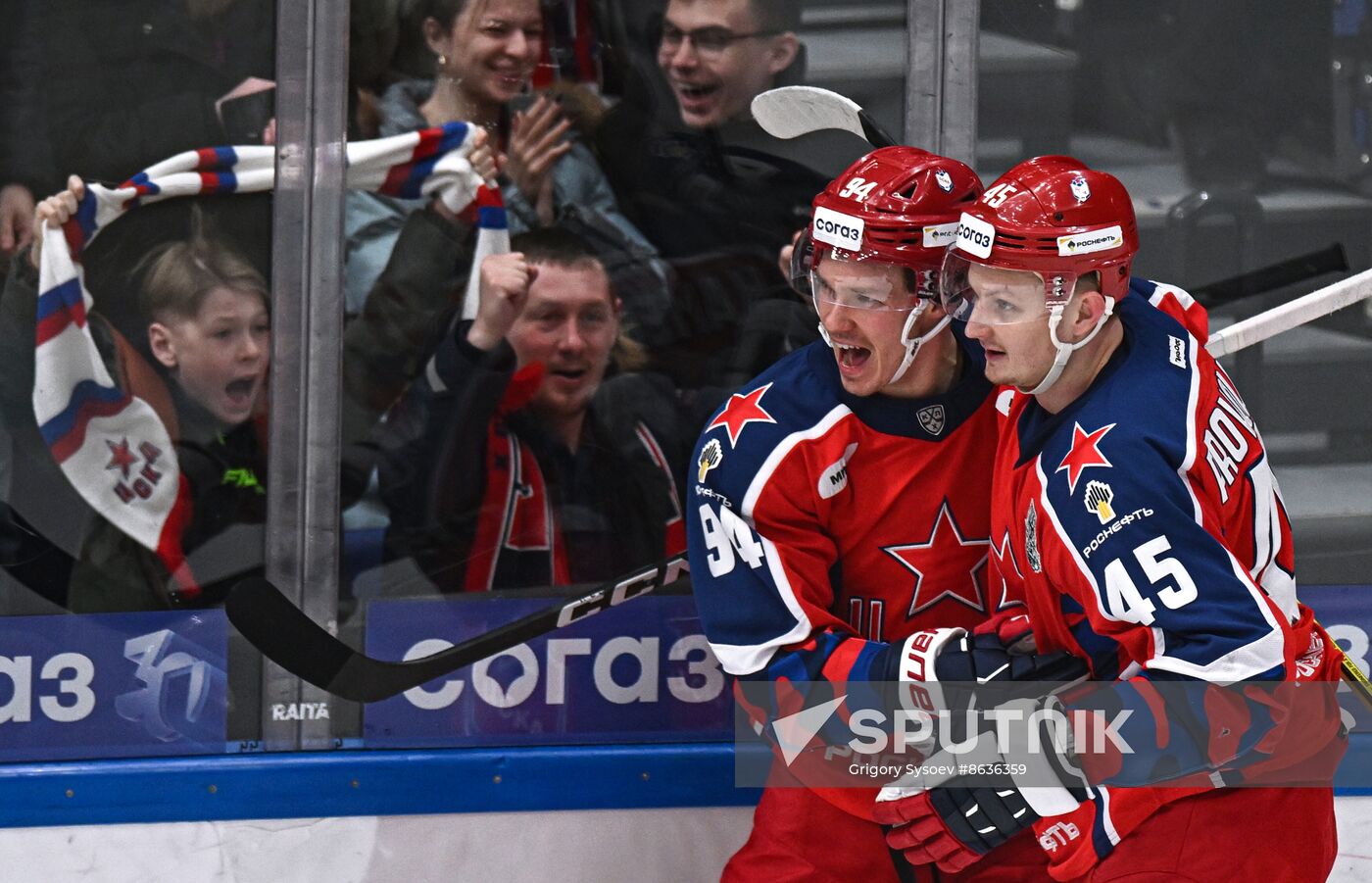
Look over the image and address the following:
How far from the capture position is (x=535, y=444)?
2727mm

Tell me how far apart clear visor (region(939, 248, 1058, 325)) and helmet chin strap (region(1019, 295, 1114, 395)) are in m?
0.01

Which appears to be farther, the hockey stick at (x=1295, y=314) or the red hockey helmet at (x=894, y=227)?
the hockey stick at (x=1295, y=314)

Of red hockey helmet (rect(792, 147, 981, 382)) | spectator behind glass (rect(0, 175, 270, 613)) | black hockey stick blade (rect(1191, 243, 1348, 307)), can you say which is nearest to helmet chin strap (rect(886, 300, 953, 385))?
red hockey helmet (rect(792, 147, 981, 382))

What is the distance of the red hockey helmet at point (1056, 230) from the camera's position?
1.96 meters

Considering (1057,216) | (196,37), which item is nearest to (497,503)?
(196,37)

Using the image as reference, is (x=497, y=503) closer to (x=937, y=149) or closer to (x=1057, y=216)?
(x=937, y=149)

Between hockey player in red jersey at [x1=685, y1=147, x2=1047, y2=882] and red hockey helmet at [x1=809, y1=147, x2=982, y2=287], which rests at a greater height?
red hockey helmet at [x1=809, y1=147, x2=982, y2=287]

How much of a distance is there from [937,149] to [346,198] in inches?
38.6

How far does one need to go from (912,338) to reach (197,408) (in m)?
1.18

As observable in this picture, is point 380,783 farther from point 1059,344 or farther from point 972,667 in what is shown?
point 1059,344

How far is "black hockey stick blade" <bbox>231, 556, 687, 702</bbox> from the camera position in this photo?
2.40 metres

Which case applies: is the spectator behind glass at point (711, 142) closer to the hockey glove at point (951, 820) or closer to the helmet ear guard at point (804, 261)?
the helmet ear guard at point (804, 261)

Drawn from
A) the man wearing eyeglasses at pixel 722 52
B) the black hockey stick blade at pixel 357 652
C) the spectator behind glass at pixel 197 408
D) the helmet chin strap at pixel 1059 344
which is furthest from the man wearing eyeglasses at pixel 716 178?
the helmet chin strap at pixel 1059 344

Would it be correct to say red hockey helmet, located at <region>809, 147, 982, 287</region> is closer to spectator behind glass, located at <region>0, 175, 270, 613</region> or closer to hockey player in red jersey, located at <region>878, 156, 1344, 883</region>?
hockey player in red jersey, located at <region>878, 156, 1344, 883</region>
